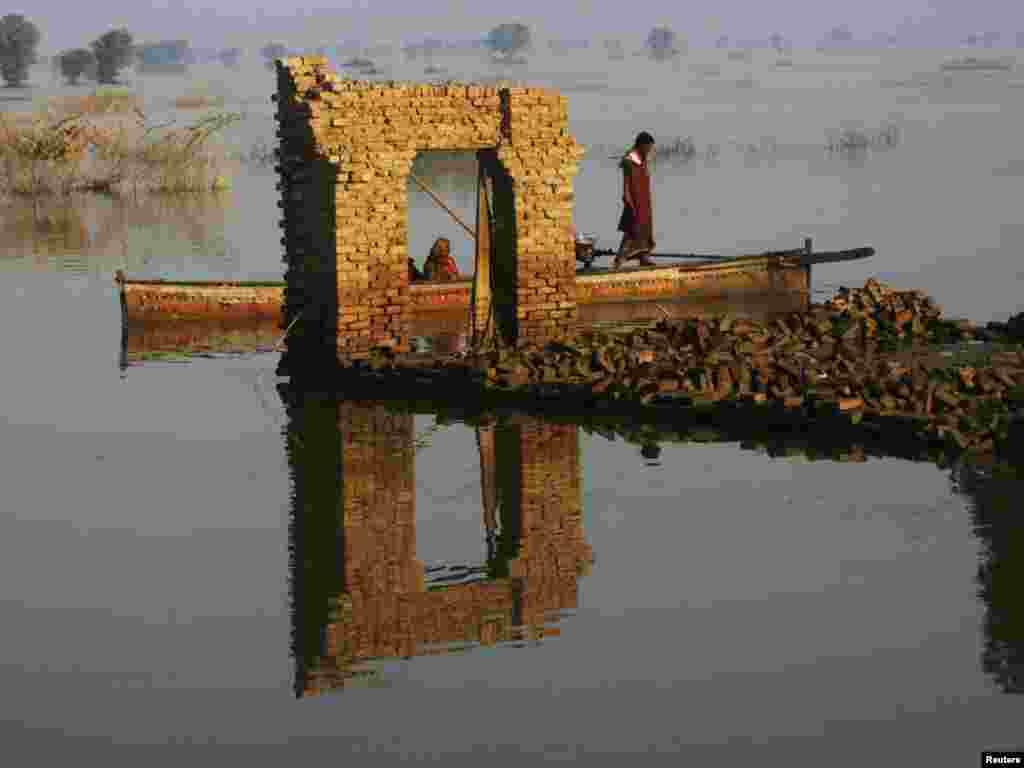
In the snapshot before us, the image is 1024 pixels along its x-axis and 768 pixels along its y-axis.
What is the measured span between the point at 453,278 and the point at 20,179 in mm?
19020

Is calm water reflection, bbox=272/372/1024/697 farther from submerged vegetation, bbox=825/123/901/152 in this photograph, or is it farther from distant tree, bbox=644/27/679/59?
distant tree, bbox=644/27/679/59

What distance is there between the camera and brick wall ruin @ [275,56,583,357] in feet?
62.7

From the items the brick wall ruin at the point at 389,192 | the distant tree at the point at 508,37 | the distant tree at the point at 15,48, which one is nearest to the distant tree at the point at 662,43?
the distant tree at the point at 508,37

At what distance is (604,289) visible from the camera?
79.3 feet

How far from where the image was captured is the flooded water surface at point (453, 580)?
10469mm

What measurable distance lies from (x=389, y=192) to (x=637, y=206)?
4989 mm

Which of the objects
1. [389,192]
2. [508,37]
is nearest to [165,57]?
[508,37]

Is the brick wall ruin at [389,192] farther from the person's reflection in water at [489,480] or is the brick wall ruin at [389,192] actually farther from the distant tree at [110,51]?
the distant tree at [110,51]

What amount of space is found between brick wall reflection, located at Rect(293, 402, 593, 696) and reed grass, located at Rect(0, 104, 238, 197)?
2183 centimetres

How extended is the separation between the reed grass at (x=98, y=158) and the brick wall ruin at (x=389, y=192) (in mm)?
18840

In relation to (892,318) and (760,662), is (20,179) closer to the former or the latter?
(892,318)

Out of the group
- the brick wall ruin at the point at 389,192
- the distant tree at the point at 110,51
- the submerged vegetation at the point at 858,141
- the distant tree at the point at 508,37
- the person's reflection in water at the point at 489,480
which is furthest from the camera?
the distant tree at the point at 508,37

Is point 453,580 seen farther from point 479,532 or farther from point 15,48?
point 15,48

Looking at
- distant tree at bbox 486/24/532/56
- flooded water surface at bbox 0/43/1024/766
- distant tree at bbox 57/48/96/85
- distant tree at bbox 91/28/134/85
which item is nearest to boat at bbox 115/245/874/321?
flooded water surface at bbox 0/43/1024/766
